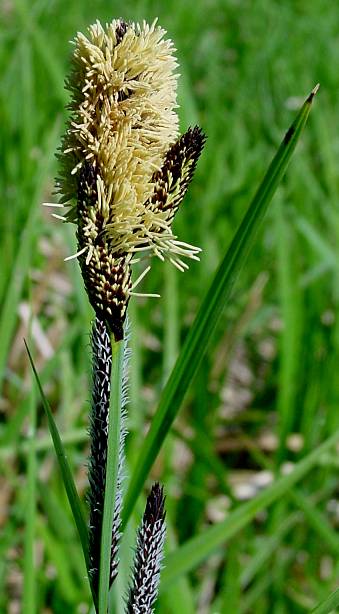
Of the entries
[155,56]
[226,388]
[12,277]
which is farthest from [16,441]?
[155,56]

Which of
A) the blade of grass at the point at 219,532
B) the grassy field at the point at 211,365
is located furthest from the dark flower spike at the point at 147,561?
the blade of grass at the point at 219,532

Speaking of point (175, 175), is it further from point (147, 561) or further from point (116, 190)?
point (147, 561)

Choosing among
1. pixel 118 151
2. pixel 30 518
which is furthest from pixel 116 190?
pixel 30 518

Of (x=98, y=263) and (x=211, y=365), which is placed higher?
(x=98, y=263)

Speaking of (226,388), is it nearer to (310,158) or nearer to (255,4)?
(310,158)

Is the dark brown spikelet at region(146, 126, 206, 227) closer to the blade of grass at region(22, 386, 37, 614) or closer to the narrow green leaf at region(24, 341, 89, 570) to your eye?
the narrow green leaf at region(24, 341, 89, 570)

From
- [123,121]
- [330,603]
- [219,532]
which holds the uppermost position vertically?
[123,121]
